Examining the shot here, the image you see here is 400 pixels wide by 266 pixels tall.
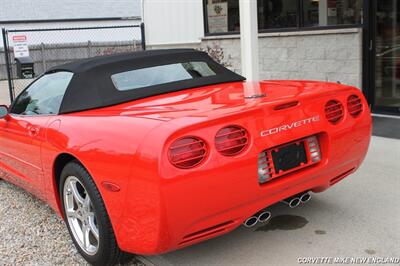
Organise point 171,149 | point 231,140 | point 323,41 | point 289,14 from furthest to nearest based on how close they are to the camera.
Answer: point 289,14 → point 323,41 → point 231,140 → point 171,149

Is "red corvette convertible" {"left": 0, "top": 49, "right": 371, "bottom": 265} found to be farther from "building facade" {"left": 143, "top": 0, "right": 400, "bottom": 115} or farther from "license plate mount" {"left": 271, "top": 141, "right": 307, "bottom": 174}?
"building facade" {"left": 143, "top": 0, "right": 400, "bottom": 115}

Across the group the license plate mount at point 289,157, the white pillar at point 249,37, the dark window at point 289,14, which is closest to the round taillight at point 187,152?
the license plate mount at point 289,157

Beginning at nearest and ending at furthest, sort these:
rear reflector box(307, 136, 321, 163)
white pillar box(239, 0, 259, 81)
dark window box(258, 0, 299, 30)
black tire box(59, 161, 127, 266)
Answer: black tire box(59, 161, 127, 266) < rear reflector box(307, 136, 321, 163) < white pillar box(239, 0, 259, 81) < dark window box(258, 0, 299, 30)

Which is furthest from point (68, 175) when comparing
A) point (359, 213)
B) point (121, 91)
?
point (359, 213)

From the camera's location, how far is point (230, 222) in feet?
9.59

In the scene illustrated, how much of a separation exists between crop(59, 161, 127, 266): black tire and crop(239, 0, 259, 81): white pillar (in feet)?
11.1

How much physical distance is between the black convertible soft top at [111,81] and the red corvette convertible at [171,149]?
0.04ft

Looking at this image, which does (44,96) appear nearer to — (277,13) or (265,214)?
(265,214)

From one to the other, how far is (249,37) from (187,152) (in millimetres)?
3689

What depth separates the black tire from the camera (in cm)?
309

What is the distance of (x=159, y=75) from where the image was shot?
422 cm

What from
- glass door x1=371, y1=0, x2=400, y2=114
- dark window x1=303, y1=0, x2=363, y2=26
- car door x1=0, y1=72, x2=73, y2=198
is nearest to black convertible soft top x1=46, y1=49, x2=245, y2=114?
car door x1=0, y1=72, x2=73, y2=198

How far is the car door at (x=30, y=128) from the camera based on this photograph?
3.90m

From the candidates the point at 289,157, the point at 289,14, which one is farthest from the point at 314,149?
the point at 289,14
